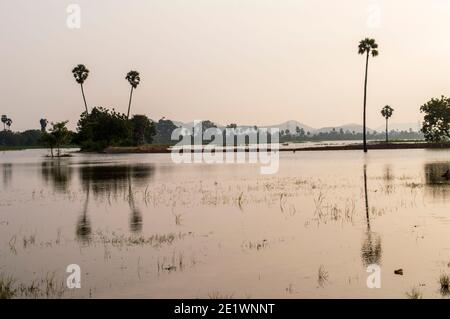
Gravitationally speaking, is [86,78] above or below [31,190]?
above

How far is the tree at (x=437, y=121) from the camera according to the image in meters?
127

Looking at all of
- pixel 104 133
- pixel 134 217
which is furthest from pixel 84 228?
pixel 104 133

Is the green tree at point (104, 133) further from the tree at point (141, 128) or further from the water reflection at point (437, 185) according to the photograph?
the water reflection at point (437, 185)

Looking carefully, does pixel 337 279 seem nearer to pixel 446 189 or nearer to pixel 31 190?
pixel 446 189

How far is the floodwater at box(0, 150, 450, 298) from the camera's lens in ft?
41.4

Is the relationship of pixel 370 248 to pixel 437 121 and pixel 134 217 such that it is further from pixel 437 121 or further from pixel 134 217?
pixel 437 121

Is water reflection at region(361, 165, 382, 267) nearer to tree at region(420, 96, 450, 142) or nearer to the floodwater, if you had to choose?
the floodwater

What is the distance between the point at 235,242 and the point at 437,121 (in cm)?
12127

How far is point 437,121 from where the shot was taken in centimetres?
12794

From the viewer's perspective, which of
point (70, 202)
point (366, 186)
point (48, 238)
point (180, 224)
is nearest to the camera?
point (48, 238)

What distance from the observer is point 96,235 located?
20.0 m
